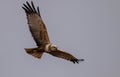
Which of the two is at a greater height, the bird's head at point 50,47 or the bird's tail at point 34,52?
the bird's head at point 50,47

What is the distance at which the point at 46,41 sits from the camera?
6.95 m

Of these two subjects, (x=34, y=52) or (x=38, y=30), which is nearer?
(x=34, y=52)

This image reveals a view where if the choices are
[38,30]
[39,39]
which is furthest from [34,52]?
[38,30]

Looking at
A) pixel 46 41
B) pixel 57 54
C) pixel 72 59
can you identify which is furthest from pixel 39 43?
pixel 72 59

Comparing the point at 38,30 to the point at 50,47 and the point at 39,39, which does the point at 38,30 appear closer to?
the point at 39,39

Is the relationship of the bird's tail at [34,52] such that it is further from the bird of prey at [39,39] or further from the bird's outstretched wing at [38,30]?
the bird's outstretched wing at [38,30]

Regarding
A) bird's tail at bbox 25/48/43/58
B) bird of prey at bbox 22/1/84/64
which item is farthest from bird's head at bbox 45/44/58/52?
bird's tail at bbox 25/48/43/58

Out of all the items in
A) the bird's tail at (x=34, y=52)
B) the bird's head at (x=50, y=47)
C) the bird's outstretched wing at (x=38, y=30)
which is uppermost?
the bird's outstretched wing at (x=38, y=30)

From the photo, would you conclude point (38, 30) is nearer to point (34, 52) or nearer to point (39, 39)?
point (39, 39)

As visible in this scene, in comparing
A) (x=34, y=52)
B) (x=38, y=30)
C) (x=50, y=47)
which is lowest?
(x=34, y=52)

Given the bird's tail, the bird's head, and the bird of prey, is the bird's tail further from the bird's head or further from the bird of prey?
the bird's head

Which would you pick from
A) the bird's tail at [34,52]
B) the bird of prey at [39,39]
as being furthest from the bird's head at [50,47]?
the bird's tail at [34,52]

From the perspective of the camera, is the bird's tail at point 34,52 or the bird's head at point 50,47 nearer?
the bird's tail at point 34,52

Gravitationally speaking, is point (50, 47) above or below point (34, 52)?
above
